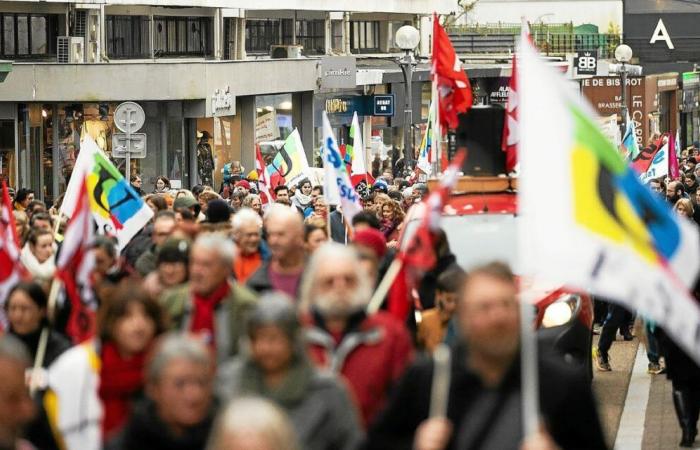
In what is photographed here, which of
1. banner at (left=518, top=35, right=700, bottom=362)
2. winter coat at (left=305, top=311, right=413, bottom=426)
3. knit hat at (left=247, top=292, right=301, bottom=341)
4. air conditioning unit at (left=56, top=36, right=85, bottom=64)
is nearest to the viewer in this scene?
banner at (left=518, top=35, right=700, bottom=362)

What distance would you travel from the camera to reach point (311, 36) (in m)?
60.8

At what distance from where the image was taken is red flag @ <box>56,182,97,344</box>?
9539 millimetres

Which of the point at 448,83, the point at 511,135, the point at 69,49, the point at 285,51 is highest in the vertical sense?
the point at 285,51

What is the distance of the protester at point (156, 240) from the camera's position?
41.2 feet

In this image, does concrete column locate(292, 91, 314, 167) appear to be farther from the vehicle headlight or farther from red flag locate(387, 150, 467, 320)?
red flag locate(387, 150, 467, 320)

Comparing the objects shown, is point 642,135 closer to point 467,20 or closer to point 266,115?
point 266,115

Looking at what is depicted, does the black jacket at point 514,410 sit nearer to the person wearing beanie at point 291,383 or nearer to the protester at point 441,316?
the person wearing beanie at point 291,383

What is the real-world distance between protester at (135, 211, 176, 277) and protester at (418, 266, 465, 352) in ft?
7.16

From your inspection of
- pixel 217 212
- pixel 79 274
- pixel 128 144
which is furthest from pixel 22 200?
pixel 79 274

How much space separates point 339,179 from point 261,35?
133 feet

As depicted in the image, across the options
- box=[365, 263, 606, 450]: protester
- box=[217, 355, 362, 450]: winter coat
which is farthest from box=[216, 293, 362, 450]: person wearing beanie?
box=[365, 263, 606, 450]: protester

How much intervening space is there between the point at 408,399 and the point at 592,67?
49.3m

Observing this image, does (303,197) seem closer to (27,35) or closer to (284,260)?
(284,260)

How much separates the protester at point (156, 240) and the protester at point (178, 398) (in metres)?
5.81
